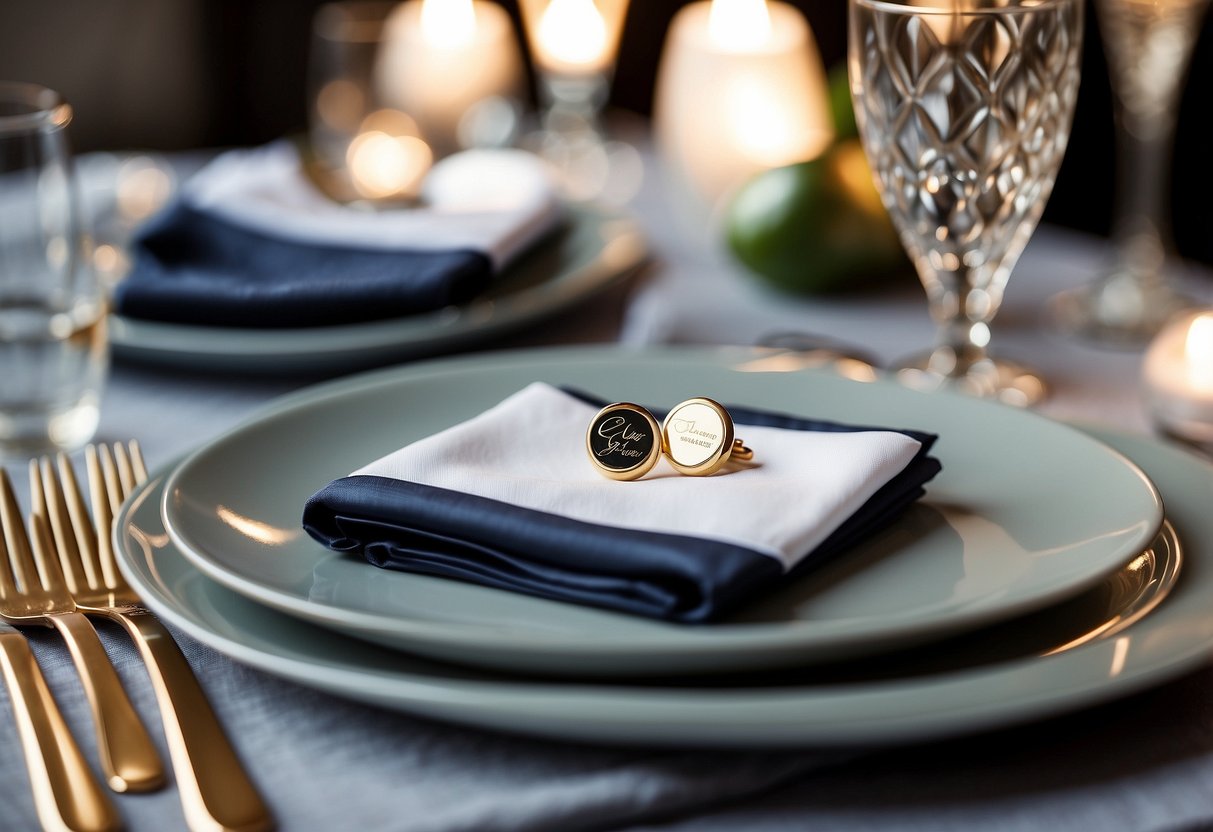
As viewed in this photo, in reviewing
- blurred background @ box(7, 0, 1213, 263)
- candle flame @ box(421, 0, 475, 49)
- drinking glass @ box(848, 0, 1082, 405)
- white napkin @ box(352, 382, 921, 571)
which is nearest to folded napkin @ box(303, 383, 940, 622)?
white napkin @ box(352, 382, 921, 571)

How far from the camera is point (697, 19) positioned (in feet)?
3.99

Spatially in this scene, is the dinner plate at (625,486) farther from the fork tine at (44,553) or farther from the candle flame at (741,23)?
the candle flame at (741,23)

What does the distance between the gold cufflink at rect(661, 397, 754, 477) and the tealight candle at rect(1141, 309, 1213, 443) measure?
0.33 metres

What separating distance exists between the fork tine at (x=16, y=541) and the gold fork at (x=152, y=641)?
14 millimetres

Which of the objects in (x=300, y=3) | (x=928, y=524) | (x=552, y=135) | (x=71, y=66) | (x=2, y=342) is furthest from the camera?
(x=300, y=3)

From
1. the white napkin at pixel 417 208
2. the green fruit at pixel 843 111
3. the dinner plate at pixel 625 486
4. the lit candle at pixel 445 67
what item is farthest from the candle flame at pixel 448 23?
the dinner plate at pixel 625 486

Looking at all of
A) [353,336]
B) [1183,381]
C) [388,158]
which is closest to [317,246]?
[353,336]

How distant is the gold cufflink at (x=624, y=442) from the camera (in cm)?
58

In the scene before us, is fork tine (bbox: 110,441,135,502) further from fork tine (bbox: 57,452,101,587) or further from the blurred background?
the blurred background

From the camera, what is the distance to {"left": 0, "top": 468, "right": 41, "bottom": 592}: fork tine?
61cm

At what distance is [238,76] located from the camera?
268cm

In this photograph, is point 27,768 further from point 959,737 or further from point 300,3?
point 300,3

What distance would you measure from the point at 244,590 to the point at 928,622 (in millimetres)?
258

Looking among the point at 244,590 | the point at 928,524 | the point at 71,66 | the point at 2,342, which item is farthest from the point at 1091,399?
the point at 71,66
